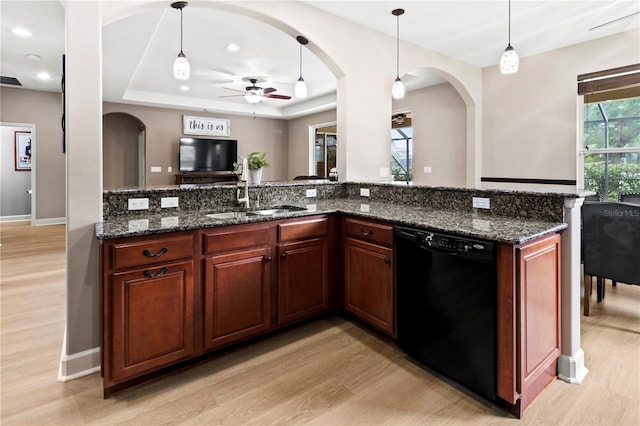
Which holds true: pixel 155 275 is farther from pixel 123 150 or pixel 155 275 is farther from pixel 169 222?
pixel 123 150

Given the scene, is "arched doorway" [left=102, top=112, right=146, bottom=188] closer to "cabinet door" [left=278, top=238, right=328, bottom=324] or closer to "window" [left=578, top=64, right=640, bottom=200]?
"cabinet door" [left=278, top=238, right=328, bottom=324]

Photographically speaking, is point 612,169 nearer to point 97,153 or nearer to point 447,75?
point 447,75

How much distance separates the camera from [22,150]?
824 centimetres

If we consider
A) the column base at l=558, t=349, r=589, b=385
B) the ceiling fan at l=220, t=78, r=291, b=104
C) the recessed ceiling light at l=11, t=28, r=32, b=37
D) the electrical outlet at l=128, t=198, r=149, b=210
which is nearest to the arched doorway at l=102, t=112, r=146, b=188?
the ceiling fan at l=220, t=78, r=291, b=104

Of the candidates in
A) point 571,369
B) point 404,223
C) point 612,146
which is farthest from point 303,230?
point 612,146

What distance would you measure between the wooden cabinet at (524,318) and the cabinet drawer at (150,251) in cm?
165

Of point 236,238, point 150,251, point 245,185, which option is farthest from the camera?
point 245,185

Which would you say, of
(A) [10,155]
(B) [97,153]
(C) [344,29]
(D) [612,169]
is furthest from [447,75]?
(A) [10,155]

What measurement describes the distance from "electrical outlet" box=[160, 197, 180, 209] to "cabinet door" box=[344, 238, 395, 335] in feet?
4.20

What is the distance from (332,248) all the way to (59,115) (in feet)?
24.4

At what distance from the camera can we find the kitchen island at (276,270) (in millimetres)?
1696

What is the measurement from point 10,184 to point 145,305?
29.4ft

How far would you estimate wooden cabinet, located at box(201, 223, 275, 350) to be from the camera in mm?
2059

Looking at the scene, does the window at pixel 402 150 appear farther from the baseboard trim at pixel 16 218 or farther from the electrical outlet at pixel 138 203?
the baseboard trim at pixel 16 218
